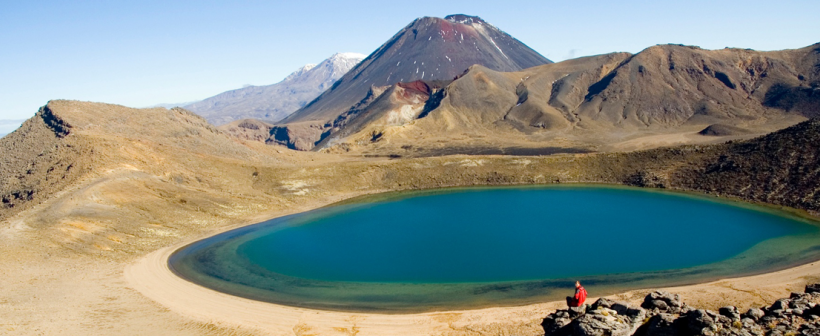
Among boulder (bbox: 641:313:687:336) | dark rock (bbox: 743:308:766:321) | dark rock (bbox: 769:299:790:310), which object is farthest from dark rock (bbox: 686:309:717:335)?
dark rock (bbox: 769:299:790:310)

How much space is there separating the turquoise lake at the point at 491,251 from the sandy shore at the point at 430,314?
1.62m

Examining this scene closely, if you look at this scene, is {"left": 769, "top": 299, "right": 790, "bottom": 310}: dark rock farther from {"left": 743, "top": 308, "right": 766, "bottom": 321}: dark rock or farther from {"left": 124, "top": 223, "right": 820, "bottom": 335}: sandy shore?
{"left": 124, "top": 223, "right": 820, "bottom": 335}: sandy shore

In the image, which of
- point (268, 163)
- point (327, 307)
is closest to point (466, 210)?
point (327, 307)

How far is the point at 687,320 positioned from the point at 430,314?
53.9 ft

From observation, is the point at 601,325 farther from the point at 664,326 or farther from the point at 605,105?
the point at 605,105

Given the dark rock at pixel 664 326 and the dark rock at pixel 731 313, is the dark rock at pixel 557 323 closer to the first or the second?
the dark rock at pixel 664 326

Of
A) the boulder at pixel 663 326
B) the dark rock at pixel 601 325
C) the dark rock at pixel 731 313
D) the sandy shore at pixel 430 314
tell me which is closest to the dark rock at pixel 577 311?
the dark rock at pixel 601 325

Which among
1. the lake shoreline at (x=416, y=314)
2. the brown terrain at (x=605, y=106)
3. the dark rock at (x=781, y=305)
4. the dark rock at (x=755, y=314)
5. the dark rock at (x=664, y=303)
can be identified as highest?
the brown terrain at (x=605, y=106)

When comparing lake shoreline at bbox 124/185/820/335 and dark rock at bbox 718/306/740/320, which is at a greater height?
dark rock at bbox 718/306/740/320

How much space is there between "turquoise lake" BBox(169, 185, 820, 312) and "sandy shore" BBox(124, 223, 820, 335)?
1.62 m

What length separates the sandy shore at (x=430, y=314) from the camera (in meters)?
28.4

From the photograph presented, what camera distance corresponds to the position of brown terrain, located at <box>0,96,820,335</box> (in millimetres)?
30594

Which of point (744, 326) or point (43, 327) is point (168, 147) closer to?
point (43, 327)

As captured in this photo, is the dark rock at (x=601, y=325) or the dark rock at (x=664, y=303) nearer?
the dark rock at (x=601, y=325)
